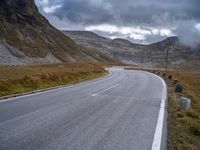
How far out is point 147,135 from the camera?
7969 mm

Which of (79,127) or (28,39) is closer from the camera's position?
(79,127)

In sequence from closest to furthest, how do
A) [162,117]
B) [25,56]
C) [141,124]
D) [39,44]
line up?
[141,124], [162,117], [25,56], [39,44]

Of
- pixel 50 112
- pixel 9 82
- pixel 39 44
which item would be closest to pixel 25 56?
pixel 39 44

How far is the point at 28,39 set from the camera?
122812mm

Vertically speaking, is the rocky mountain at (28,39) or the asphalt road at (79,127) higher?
the rocky mountain at (28,39)

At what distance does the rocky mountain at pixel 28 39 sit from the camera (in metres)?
104

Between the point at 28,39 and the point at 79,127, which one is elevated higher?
the point at 28,39

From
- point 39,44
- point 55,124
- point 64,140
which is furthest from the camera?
point 39,44

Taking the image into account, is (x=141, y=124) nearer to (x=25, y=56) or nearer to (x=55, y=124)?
(x=55, y=124)

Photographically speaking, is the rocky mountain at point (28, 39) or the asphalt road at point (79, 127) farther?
the rocky mountain at point (28, 39)

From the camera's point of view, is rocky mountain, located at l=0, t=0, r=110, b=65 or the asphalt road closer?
the asphalt road

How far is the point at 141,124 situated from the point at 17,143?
416 cm

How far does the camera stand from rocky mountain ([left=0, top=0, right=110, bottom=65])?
341 ft

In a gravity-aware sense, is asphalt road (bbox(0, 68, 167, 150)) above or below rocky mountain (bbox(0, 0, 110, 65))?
below
